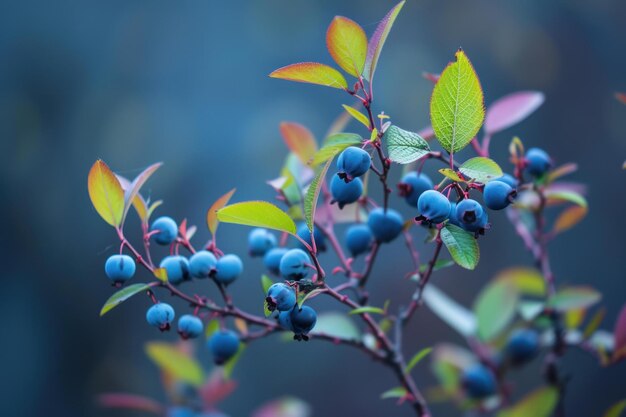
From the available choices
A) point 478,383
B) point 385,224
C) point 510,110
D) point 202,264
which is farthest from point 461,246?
point 478,383

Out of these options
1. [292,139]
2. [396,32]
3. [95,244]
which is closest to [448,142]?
[292,139]

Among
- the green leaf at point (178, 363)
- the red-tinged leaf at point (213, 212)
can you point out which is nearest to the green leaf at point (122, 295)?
the red-tinged leaf at point (213, 212)

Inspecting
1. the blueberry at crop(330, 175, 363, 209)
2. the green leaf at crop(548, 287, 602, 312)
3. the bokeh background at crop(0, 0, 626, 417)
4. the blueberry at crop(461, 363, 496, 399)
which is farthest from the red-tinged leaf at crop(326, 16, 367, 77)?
the bokeh background at crop(0, 0, 626, 417)

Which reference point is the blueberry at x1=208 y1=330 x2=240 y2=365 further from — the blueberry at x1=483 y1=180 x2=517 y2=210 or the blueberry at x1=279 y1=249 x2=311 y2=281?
the blueberry at x1=483 y1=180 x2=517 y2=210

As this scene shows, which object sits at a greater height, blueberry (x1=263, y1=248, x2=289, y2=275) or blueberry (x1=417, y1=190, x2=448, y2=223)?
blueberry (x1=417, y1=190, x2=448, y2=223)

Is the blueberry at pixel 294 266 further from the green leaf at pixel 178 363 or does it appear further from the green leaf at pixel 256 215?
the green leaf at pixel 178 363

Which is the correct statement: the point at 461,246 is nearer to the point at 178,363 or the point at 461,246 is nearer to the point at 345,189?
the point at 345,189
